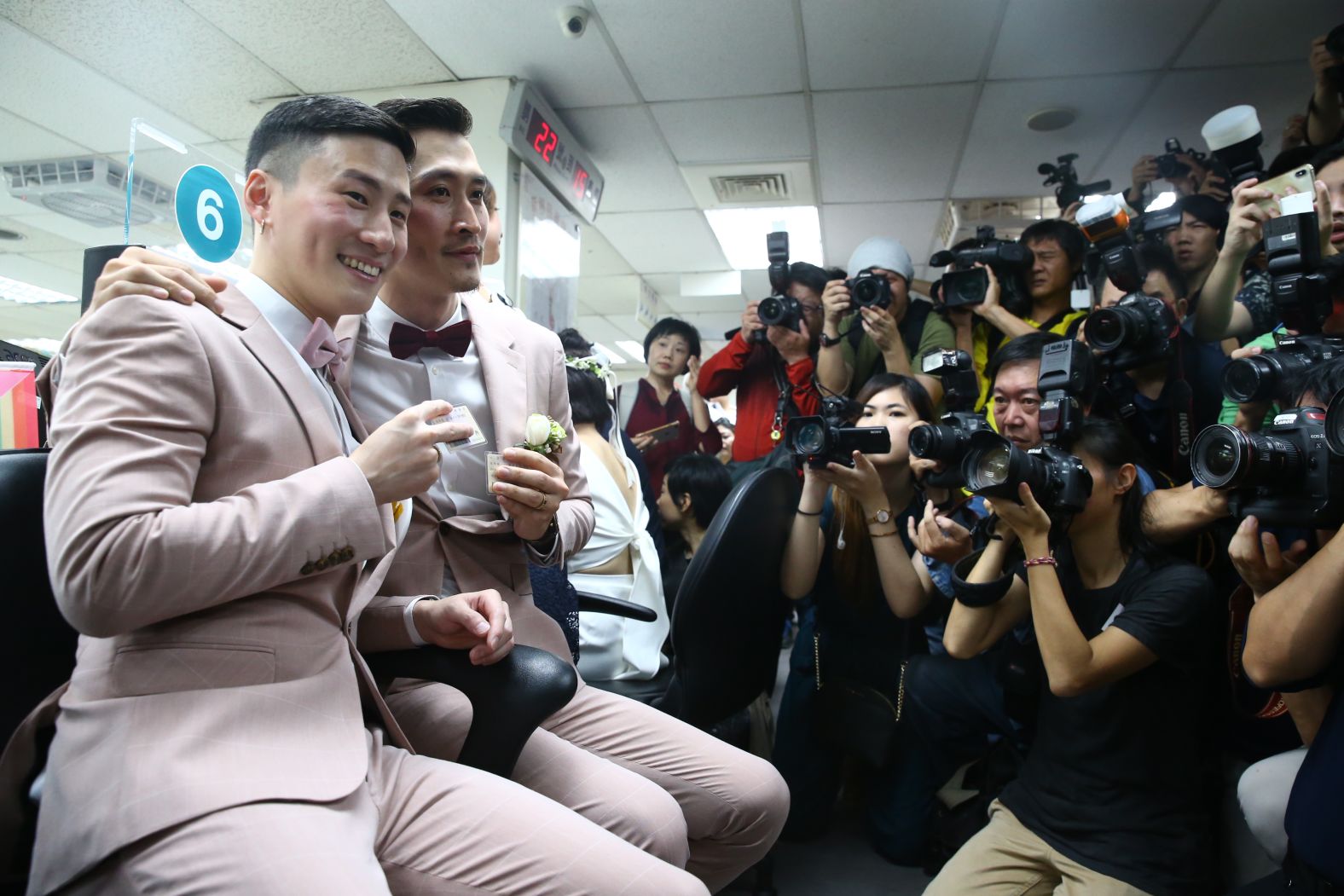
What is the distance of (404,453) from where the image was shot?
0.90 meters

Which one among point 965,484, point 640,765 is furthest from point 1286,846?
point 640,765

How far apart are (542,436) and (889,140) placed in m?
3.39

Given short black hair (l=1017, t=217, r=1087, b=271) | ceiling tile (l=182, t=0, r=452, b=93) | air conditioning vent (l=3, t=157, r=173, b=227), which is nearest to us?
short black hair (l=1017, t=217, r=1087, b=271)

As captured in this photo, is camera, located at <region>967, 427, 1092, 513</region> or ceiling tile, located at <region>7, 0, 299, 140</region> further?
ceiling tile, located at <region>7, 0, 299, 140</region>

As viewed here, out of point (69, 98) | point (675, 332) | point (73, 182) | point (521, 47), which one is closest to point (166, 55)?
point (69, 98)

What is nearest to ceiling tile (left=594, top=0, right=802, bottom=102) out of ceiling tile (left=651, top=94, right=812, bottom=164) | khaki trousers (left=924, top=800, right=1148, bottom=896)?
ceiling tile (left=651, top=94, right=812, bottom=164)

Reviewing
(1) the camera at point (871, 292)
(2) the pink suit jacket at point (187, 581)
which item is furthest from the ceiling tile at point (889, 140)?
(2) the pink suit jacket at point (187, 581)

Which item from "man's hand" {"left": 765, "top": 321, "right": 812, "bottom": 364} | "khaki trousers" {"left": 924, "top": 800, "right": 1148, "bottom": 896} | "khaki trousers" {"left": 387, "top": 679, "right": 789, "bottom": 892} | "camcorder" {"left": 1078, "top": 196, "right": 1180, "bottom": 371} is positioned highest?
"man's hand" {"left": 765, "top": 321, "right": 812, "bottom": 364}

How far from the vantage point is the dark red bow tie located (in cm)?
124

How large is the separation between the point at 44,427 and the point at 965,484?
1559 mm

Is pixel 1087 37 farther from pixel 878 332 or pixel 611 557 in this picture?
pixel 611 557

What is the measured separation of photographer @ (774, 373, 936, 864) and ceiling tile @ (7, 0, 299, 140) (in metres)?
2.76

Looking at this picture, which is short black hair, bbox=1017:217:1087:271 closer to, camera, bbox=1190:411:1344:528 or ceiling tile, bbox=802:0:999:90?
ceiling tile, bbox=802:0:999:90

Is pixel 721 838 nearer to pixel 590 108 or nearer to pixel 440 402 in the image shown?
pixel 440 402
